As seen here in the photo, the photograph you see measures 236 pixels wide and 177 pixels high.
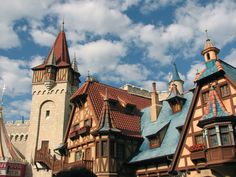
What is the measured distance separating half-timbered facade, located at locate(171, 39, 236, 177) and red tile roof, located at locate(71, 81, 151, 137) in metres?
7.70

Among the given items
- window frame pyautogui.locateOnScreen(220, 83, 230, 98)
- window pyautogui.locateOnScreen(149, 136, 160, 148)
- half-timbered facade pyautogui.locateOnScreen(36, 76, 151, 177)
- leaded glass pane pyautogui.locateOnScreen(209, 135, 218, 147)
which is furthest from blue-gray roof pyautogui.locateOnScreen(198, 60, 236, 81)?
half-timbered facade pyautogui.locateOnScreen(36, 76, 151, 177)

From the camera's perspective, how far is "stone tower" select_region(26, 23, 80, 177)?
129ft

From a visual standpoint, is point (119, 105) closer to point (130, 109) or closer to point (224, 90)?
point (130, 109)

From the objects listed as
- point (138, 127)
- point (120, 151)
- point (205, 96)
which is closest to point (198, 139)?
point (205, 96)

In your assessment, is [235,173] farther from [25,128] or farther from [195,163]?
[25,128]

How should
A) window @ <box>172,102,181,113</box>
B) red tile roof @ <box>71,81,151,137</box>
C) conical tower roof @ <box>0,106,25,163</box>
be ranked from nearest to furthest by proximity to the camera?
window @ <box>172,102,181,113</box>
red tile roof @ <box>71,81,151,137</box>
conical tower roof @ <box>0,106,25,163</box>

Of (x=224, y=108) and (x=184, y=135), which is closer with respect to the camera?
(x=224, y=108)

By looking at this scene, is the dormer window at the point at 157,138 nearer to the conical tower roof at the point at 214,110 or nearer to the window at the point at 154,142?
the window at the point at 154,142

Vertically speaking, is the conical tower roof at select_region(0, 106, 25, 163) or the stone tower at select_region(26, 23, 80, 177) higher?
the stone tower at select_region(26, 23, 80, 177)

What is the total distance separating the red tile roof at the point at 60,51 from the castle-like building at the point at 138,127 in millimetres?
1176

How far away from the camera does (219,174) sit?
58.3 feet

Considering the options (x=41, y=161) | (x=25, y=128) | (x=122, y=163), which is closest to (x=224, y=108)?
(x=122, y=163)

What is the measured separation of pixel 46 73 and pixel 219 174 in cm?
3017

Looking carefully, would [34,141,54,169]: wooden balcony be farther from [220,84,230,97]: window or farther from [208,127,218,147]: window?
[220,84,230,97]: window
